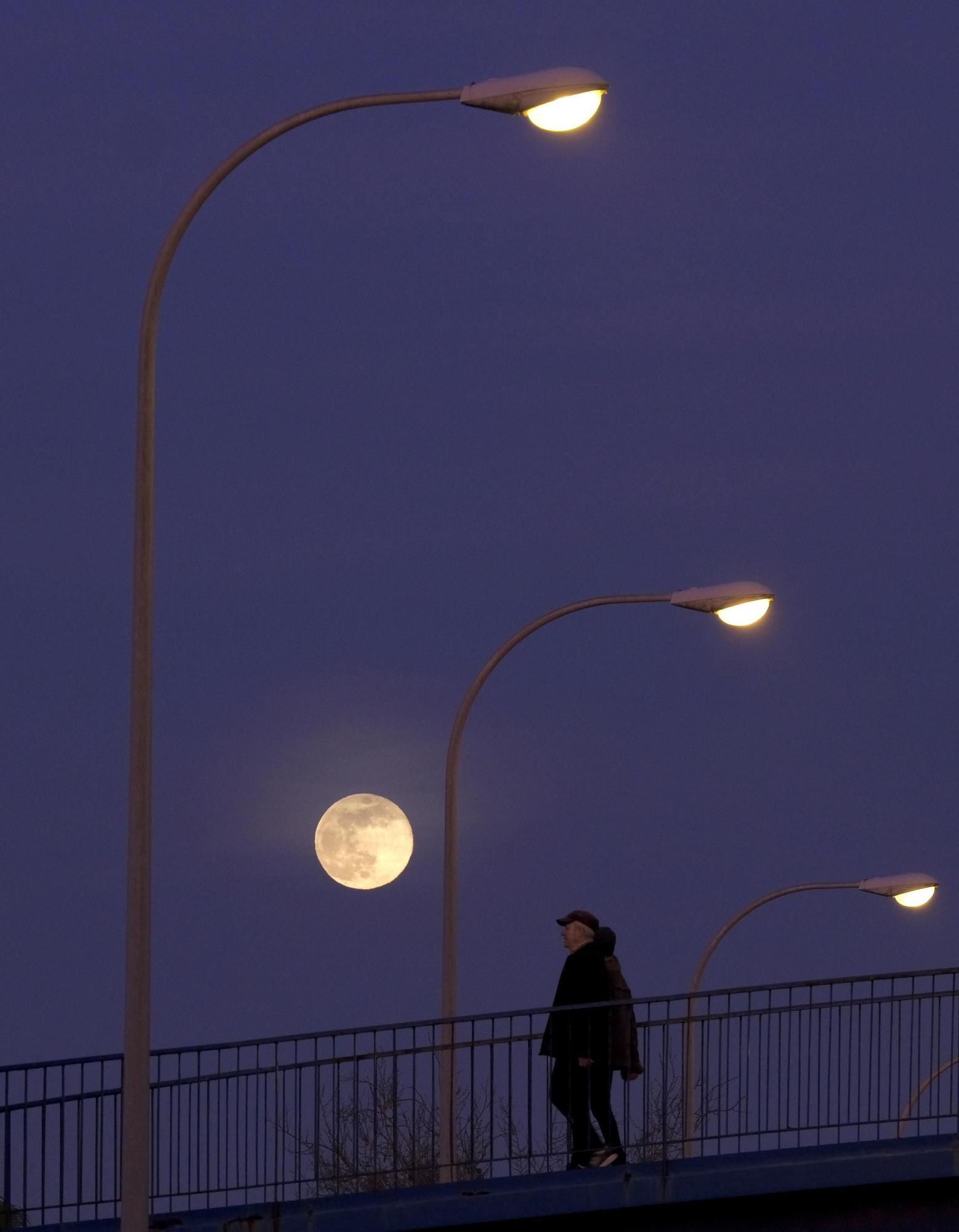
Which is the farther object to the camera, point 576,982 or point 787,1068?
point 787,1068

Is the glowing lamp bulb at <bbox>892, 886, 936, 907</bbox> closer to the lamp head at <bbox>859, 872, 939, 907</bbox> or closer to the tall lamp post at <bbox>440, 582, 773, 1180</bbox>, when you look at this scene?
the lamp head at <bbox>859, 872, 939, 907</bbox>

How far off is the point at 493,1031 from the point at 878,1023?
8.78 feet

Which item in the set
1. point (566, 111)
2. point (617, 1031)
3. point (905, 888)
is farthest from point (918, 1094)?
point (905, 888)

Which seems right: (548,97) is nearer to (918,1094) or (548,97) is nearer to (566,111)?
(566,111)

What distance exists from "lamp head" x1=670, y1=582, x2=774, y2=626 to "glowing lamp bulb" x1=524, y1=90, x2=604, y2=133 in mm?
9142

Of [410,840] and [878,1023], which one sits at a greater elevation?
[410,840]

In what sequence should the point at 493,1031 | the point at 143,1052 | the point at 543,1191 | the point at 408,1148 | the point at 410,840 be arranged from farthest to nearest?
the point at 410,840
the point at 408,1148
the point at 493,1031
the point at 543,1191
the point at 143,1052

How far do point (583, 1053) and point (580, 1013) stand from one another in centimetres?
31

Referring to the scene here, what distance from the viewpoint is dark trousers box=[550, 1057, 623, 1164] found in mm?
15438

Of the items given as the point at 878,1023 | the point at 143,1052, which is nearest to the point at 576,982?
the point at 878,1023

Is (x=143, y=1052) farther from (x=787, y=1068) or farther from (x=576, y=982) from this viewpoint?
(x=787, y=1068)

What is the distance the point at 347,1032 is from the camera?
1719cm

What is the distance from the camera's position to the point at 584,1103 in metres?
15.6

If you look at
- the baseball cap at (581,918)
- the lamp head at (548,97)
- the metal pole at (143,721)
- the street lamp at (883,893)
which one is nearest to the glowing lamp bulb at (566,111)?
the lamp head at (548,97)
